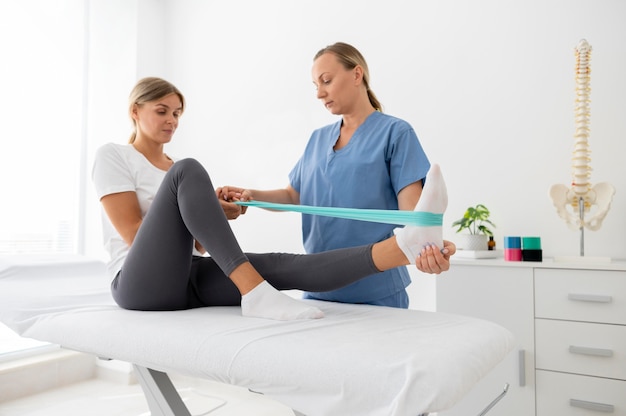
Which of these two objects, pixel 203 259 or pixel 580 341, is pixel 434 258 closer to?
pixel 203 259

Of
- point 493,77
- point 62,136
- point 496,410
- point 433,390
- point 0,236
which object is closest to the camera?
point 433,390

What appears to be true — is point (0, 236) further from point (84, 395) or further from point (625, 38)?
Answer: point (625, 38)

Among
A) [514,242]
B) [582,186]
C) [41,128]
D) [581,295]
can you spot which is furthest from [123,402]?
[582,186]

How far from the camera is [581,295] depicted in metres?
1.59

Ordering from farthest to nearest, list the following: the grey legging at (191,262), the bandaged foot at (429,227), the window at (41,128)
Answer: the window at (41,128)
the grey legging at (191,262)
the bandaged foot at (429,227)

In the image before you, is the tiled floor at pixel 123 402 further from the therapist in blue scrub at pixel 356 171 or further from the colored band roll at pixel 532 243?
the colored band roll at pixel 532 243

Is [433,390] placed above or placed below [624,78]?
below

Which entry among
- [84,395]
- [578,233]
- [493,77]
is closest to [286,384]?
[578,233]

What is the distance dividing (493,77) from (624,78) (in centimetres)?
50

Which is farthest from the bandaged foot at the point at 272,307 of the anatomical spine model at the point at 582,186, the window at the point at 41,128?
the window at the point at 41,128

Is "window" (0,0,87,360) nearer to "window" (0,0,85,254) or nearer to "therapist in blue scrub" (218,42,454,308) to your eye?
"window" (0,0,85,254)

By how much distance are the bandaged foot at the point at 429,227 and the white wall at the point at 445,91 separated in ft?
4.06

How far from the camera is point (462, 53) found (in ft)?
7.32

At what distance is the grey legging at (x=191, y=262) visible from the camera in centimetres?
113
